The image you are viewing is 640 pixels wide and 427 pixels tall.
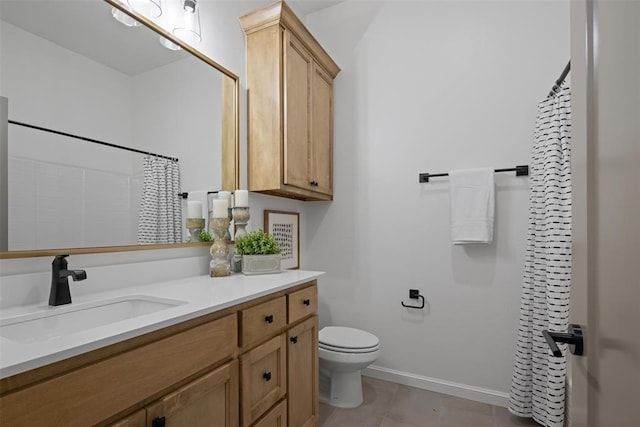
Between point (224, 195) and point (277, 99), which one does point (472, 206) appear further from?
point (224, 195)

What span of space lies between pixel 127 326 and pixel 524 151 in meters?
2.30

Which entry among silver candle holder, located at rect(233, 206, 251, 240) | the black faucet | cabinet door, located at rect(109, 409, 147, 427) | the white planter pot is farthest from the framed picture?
cabinet door, located at rect(109, 409, 147, 427)

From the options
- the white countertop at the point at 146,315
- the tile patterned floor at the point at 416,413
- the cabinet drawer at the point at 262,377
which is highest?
the white countertop at the point at 146,315

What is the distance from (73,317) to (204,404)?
1.70 ft

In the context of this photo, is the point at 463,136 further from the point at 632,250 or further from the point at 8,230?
the point at 8,230

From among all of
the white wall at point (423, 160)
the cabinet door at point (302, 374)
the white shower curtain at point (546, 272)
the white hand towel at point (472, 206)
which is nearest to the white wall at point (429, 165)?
the white wall at point (423, 160)

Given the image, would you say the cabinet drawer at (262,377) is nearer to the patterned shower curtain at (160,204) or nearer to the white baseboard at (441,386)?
the patterned shower curtain at (160,204)

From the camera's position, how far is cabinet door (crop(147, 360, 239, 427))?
90 centimetres

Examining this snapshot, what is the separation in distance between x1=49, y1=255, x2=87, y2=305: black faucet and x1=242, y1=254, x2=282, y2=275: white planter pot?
759 mm

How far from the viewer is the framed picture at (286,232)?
2332mm

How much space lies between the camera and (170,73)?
162cm

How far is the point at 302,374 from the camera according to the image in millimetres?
1630

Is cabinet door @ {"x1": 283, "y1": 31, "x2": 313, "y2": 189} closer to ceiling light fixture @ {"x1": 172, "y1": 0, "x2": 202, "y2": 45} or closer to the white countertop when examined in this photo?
ceiling light fixture @ {"x1": 172, "y1": 0, "x2": 202, "y2": 45}

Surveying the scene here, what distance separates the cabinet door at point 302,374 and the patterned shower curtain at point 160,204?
2.53 feet
